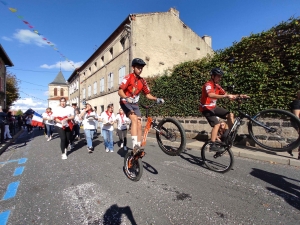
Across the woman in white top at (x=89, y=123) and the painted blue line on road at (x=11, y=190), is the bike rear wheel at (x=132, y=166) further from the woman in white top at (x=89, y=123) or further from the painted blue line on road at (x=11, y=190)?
the woman in white top at (x=89, y=123)

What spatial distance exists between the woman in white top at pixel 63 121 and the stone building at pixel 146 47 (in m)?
11.4

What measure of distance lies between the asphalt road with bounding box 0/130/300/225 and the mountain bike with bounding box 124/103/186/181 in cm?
31

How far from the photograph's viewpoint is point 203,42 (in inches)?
913

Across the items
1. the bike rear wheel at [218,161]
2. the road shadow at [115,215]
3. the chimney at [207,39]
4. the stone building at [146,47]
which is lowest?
the road shadow at [115,215]

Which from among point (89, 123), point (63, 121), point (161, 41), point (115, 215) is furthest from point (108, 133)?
point (161, 41)

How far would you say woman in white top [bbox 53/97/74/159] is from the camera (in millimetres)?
6281

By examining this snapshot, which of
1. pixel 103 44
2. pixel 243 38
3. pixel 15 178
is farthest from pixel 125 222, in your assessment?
pixel 103 44

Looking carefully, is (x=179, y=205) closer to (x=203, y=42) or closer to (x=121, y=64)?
(x=121, y=64)

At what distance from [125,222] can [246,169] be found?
3.61 m

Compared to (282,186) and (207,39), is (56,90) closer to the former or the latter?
(207,39)

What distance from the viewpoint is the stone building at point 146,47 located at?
691 inches

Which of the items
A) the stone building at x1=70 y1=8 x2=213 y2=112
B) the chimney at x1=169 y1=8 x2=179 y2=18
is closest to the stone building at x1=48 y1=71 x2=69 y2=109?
the stone building at x1=70 y1=8 x2=213 y2=112

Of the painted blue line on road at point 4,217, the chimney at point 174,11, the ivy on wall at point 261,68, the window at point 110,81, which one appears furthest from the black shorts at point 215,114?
the chimney at point 174,11

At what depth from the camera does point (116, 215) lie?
2.60 meters
